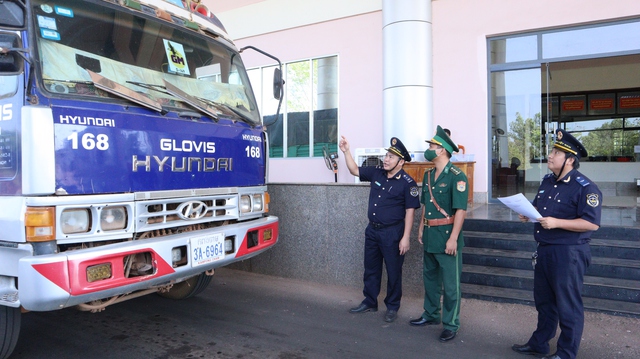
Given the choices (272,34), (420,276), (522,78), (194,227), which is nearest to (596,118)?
(522,78)

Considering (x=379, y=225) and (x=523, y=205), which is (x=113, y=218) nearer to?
(x=379, y=225)

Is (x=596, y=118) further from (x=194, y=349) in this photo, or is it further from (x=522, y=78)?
(x=194, y=349)

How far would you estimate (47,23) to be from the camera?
10.8 ft

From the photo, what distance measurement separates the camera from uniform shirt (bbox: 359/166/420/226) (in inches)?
181

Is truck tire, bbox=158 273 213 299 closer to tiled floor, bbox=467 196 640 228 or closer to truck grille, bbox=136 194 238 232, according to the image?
truck grille, bbox=136 194 238 232

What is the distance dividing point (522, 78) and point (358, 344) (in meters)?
6.51

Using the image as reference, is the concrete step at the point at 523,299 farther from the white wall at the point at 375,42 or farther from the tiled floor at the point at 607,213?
the white wall at the point at 375,42

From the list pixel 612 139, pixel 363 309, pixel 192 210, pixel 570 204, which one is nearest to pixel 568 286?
pixel 570 204

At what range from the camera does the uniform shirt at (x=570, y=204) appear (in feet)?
11.3

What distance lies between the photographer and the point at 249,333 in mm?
4312

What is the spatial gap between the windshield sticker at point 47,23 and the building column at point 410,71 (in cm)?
610

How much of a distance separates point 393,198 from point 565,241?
1594mm

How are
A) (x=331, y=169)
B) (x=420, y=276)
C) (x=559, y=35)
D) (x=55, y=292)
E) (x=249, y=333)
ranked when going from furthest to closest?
(x=331, y=169) → (x=559, y=35) → (x=420, y=276) → (x=249, y=333) → (x=55, y=292)

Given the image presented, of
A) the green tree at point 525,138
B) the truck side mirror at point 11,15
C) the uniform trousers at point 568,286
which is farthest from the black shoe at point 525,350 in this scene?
the green tree at point 525,138
